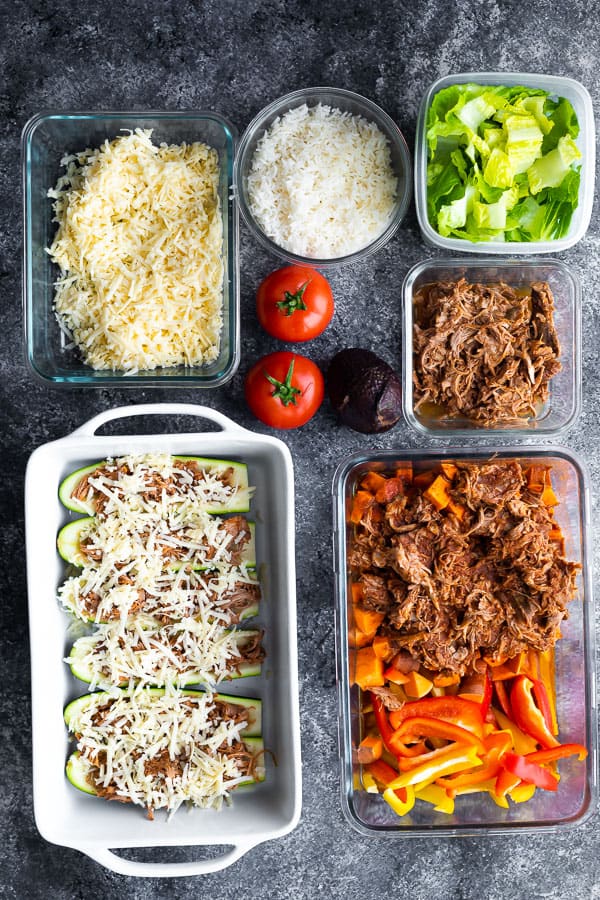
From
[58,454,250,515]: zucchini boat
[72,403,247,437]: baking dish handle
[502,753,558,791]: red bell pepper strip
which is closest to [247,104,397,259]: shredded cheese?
[72,403,247,437]: baking dish handle

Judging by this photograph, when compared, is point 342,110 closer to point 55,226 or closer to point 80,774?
point 55,226

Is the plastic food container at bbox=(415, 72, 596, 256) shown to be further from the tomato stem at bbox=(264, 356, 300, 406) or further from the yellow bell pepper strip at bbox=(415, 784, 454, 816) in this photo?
the yellow bell pepper strip at bbox=(415, 784, 454, 816)

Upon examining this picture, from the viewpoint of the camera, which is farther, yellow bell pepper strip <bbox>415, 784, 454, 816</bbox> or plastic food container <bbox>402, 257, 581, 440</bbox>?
plastic food container <bbox>402, 257, 581, 440</bbox>

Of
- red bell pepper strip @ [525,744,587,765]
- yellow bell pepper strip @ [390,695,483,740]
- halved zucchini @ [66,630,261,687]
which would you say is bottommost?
red bell pepper strip @ [525,744,587,765]

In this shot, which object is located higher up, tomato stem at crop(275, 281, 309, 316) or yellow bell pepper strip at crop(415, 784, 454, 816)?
tomato stem at crop(275, 281, 309, 316)

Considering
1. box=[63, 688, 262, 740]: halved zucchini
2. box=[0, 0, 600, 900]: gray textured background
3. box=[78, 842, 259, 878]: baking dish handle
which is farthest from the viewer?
box=[0, 0, 600, 900]: gray textured background

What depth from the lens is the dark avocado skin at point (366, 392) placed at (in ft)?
6.56

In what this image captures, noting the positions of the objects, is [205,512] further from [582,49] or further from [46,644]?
[582,49]

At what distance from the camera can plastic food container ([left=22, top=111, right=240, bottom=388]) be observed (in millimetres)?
1946

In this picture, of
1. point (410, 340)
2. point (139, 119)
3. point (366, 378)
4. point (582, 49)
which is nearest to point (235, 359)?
point (366, 378)

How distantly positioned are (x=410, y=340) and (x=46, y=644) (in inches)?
48.7

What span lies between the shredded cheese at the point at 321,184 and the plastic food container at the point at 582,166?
95 mm

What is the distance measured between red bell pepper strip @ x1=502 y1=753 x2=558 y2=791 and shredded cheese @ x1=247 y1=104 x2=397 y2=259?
1.38 m

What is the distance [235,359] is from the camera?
1952 mm
